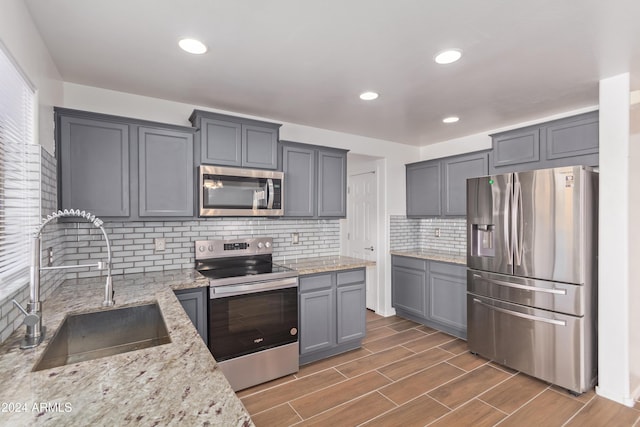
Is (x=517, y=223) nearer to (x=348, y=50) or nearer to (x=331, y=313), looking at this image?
(x=331, y=313)

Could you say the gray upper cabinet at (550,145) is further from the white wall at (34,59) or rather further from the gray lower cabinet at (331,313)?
the white wall at (34,59)

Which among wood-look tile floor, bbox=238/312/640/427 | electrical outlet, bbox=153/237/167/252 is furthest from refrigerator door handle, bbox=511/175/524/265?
electrical outlet, bbox=153/237/167/252

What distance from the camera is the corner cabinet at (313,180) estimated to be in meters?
3.26

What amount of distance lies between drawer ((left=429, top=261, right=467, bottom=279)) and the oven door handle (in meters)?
1.89

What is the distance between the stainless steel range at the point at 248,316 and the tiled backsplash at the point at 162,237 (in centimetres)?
13

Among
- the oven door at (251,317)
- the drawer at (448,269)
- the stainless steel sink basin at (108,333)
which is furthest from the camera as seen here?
the drawer at (448,269)

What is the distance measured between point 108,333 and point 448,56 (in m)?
2.58

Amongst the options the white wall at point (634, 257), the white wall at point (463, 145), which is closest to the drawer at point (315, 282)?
the white wall at point (634, 257)

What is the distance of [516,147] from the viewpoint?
3289 mm

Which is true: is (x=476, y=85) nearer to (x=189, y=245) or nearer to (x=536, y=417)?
(x=536, y=417)

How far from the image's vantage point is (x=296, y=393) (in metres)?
2.59

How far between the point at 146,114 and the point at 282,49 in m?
1.50

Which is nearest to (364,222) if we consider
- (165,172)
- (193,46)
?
(165,172)

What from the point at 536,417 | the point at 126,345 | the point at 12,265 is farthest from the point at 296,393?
the point at 12,265
